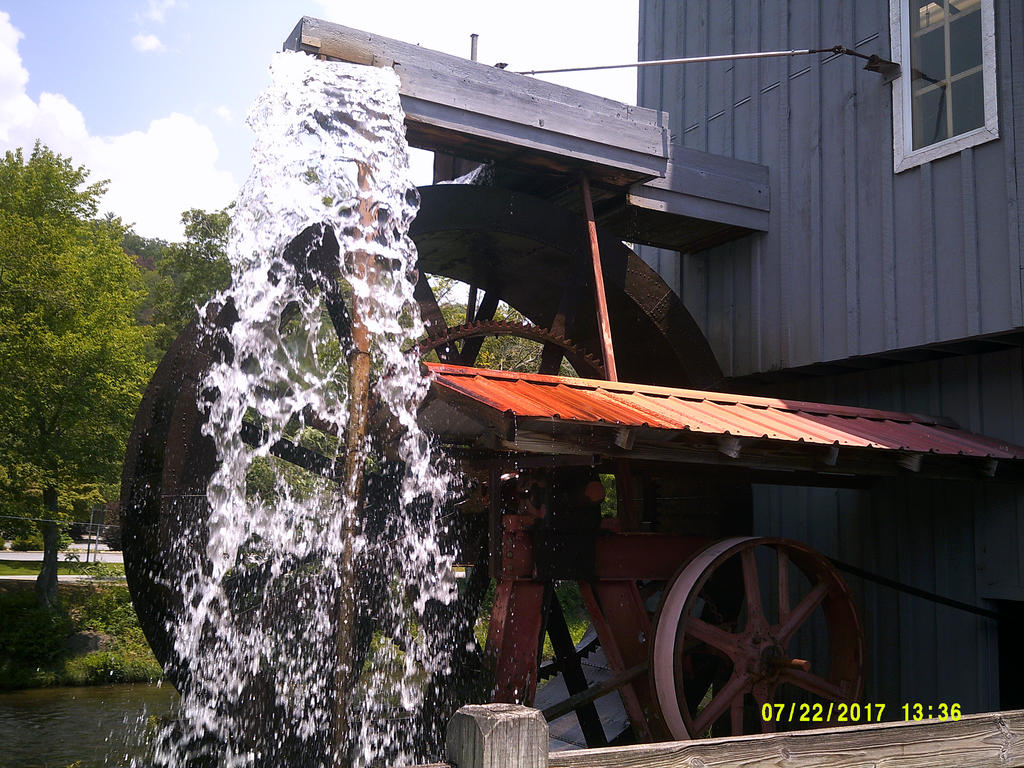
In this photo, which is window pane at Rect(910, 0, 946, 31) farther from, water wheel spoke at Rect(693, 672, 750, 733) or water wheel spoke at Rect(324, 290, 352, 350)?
water wheel spoke at Rect(693, 672, 750, 733)

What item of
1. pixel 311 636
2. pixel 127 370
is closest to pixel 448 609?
pixel 311 636

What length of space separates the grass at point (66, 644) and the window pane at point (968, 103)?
1176 cm

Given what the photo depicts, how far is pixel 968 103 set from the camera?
5176mm

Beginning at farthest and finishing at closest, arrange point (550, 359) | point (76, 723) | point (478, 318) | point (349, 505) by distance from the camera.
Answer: point (76, 723)
point (478, 318)
point (550, 359)
point (349, 505)

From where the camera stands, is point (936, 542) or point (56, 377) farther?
point (56, 377)

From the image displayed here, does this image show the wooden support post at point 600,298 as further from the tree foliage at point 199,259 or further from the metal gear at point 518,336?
the tree foliage at point 199,259

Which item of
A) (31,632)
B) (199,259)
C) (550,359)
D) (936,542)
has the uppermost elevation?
(199,259)

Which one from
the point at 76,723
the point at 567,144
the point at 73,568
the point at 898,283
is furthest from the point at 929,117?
the point at 73,568

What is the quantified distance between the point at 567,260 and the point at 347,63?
2.09 m

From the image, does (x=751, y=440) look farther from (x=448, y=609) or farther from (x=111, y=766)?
(x=111, y=766)

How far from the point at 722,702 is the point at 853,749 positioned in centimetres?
215

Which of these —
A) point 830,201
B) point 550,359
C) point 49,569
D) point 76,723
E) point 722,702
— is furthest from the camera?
point 49,569

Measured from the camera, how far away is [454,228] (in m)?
5.76

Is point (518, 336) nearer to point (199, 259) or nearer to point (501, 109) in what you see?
point (501, 109)
